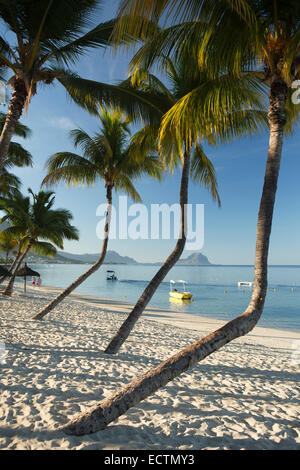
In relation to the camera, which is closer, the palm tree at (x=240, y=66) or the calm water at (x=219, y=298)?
the palm tree at (x=240, y=66)

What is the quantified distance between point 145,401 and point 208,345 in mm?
1471

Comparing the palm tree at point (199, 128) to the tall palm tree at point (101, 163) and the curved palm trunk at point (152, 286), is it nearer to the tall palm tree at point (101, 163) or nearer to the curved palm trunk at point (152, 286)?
the curved palm trunk at point (152, 286)

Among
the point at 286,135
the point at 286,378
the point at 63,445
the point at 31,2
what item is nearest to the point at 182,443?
the point at 63,445

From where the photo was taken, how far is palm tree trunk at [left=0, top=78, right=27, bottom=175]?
5.03 m

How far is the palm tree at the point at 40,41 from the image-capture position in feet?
16.5

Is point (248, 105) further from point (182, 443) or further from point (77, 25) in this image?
point (182, 443)

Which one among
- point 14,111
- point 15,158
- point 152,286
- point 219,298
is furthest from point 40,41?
point 219,298

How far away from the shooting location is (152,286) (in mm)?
5516

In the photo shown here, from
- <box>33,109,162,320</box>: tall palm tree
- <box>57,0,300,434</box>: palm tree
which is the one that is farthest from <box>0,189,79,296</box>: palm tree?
<box>57,0,300,434</box>: palm tree

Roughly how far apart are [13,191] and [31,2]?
494 inches

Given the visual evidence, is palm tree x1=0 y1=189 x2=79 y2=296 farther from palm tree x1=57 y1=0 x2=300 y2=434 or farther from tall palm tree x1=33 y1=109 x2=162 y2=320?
palm tree x1=57 y1=0 x2=300 y2=434

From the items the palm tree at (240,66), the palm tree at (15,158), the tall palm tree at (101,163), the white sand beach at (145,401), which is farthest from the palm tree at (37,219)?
the palm tree at (240,66)

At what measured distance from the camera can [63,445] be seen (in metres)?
2.32

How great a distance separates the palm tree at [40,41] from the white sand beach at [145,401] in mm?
3960
